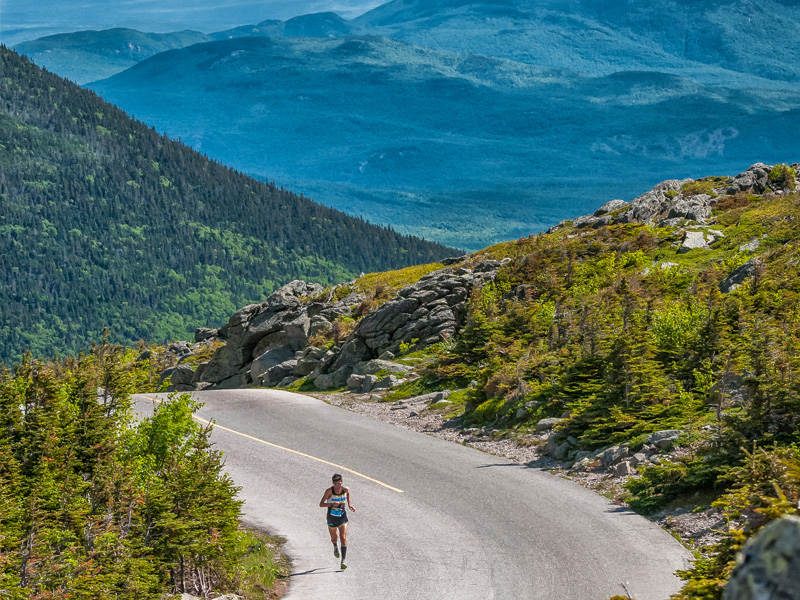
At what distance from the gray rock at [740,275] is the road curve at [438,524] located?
12.3 metres

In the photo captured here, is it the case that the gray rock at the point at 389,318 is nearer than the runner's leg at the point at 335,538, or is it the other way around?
the runner's leg at the point at 335,538

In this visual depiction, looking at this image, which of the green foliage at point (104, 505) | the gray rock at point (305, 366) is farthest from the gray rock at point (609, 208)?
the green foliage at point (104, 505)

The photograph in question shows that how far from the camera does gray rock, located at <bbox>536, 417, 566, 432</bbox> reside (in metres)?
22.8

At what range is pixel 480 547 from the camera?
51.0ft

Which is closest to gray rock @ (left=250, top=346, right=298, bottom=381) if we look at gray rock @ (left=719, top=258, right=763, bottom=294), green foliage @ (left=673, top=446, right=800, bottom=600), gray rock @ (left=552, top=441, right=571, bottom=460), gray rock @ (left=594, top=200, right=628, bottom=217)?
Result: gray rock @ (left=719, top=258, right=763, bottom=294)

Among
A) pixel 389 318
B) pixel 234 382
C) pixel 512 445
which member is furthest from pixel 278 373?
pixel 512 445

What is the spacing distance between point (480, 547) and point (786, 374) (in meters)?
6.98

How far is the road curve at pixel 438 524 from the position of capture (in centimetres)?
1376

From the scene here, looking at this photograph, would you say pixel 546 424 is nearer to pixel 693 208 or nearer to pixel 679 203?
pixel 693 208

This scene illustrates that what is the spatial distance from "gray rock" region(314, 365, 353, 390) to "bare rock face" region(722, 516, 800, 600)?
31048 mm

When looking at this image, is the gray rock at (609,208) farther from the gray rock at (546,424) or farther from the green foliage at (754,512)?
the green foliage at (754,512)

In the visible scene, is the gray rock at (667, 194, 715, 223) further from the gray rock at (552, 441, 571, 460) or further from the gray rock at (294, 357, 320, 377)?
the gray rock at (552, 441, 571, 460)

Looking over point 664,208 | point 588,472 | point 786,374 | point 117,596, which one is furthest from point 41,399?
point 664,208

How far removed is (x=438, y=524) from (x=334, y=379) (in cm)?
1931
